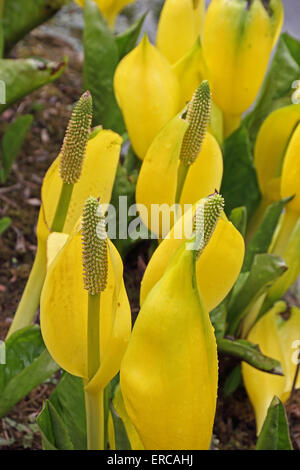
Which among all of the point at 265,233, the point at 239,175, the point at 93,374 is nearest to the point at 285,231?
the point at 265,233

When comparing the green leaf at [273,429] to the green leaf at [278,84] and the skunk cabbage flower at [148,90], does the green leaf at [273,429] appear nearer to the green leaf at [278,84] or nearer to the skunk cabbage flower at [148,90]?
the skunk cabbage flower at [148,90]

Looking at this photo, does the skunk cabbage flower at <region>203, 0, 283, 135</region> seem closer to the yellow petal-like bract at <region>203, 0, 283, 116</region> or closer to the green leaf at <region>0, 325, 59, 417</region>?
the yellow petal-like bract at <region>203, 0, 283, 116</region>

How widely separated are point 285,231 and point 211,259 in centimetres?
41

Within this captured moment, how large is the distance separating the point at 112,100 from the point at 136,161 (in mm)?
119

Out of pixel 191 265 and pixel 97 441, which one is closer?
pixel 191 265

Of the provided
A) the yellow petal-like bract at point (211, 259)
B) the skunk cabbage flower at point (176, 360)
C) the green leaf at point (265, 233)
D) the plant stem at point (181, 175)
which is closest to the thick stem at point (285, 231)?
the green leaf at point (265, 233)

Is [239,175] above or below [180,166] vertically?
below

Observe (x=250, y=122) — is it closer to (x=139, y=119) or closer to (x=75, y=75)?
(x=139, y=119)

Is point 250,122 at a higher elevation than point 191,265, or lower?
lower

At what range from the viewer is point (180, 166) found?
0.80 meters

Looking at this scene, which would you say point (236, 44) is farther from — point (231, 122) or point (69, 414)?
point (69, 414)

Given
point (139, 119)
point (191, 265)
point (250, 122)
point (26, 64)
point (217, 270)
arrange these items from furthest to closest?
point (250, 122) → point (26, 64) → point (139, 119) → point (217, 270) → point (191, 265)

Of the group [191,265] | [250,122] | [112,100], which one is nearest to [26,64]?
[112,100]

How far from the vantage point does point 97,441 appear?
0.71 metres
